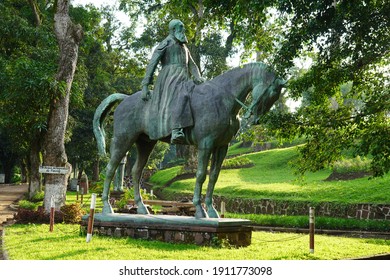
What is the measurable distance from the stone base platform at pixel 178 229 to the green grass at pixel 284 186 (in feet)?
15.8

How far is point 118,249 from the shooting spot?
9242 mm

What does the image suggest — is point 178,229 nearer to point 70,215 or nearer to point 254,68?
point 254,68

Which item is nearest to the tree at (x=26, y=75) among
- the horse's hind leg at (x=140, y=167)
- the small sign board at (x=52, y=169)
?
the small sign board at (x=52, y=169)

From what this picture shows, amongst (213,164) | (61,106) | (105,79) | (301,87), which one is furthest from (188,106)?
(105,79)

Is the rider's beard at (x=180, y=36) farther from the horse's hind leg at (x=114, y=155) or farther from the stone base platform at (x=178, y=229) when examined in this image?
the stone base platform at (x=178, y=229)

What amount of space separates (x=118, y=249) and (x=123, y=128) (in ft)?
10.00

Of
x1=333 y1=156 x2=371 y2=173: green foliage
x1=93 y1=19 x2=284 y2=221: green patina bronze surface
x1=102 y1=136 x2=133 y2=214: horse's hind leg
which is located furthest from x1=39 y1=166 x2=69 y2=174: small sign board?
x1=333 y1=156 x2=371 y2=173: green foliage

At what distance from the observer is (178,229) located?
10156 mm

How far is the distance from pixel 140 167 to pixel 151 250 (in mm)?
3005

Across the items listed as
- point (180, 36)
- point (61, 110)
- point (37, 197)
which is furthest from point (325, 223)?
point (37, 197)

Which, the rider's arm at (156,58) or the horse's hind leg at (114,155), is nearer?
the rider's arm at (156,58)

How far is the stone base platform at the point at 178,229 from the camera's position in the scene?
9.77 m

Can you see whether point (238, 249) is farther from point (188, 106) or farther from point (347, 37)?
point (347, 37)

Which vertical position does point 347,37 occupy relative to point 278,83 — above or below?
above
